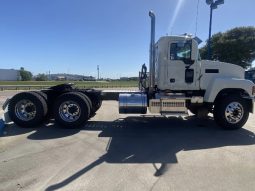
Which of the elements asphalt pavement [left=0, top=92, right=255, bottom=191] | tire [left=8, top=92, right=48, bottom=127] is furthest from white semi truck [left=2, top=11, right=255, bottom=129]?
asphalt pavement [left=0, top=92, right=255, bottom=191]

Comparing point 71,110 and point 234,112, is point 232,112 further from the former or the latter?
point 71,110

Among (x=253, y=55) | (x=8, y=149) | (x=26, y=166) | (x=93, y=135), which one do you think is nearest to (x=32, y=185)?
(x=26, y=166)

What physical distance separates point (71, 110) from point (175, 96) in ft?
11.2

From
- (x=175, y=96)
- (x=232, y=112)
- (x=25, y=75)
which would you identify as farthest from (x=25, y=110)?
(x=25, y=75)

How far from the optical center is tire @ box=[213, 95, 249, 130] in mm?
8125

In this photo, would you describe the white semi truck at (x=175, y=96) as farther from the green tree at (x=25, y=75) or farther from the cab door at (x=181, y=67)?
the green tree at (x=25, y=75)

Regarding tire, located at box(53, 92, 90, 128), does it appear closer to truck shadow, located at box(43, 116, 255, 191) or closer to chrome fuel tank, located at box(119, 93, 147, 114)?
truck shadow, located at box(43, 116, 255, 191)

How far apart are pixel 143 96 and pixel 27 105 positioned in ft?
12.5

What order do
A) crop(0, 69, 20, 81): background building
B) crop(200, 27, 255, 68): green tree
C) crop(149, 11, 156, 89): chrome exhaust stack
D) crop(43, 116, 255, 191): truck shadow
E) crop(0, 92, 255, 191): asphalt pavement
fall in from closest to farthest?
crop(0, 92, 255, 191): asphalt pavement
crop(43, 116, 255, 191): truck shadow
crop(149, 11, 156, 89): chrome exhaust stack
crop(200, 27, 255, 68): green tree
crop(0, 69, 20, 81): background building

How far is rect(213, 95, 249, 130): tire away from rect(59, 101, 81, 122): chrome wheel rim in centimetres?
449

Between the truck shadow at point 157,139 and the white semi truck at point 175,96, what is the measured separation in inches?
22.5

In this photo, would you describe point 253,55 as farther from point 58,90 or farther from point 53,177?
point 53,177

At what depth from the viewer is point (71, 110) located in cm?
820

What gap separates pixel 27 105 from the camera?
27.2ft
